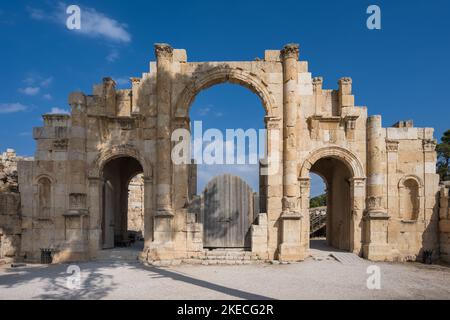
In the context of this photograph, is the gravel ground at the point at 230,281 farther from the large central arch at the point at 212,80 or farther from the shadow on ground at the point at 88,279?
the large central arch at the point at 212,80

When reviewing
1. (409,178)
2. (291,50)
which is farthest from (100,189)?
(409,178)

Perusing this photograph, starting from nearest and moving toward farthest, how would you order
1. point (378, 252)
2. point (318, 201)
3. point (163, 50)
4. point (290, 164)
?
point (378, 252), point (290, 164), point (163, 50), point (318, 201)

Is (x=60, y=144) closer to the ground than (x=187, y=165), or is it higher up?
higher up

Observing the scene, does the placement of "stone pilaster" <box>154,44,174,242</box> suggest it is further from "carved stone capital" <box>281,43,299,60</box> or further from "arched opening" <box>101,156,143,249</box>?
"carved stone capital" <box>281,43,299,60</box>

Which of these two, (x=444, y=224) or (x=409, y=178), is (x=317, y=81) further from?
(x=444, y=224)

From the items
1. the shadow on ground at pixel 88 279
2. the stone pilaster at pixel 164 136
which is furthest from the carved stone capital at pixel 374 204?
the stone pilaster at pixel 164 136

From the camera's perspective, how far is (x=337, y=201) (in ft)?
48.1

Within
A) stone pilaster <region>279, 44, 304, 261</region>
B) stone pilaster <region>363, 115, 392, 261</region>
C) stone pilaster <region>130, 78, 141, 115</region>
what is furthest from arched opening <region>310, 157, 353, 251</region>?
stone pilaster <region>130, 78, 141, 115</region>

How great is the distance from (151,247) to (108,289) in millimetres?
3610

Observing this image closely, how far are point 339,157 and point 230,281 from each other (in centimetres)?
616

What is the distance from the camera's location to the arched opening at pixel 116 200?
13.3 metres

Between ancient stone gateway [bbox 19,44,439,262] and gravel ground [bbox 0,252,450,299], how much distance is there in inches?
45.5

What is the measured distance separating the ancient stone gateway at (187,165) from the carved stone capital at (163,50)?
3cm

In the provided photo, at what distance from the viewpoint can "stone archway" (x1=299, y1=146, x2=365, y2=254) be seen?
39.6 feet
